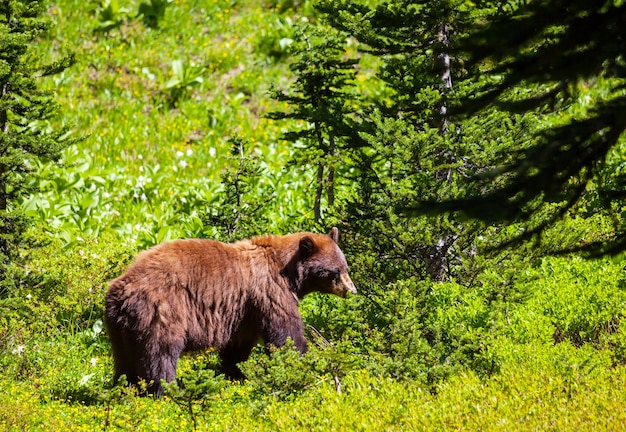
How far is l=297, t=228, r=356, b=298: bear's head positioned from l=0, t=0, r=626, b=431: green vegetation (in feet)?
0.96

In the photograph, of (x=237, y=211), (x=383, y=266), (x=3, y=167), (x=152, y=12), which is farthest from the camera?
(x=152, y=12)

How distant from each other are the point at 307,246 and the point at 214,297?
39.7 inches

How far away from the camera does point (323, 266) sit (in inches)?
307

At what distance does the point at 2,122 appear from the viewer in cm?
848

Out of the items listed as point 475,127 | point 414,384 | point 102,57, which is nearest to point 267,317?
point 414,384

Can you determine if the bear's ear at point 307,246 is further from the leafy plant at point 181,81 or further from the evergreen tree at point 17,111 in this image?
the leafy plant at point 181,81

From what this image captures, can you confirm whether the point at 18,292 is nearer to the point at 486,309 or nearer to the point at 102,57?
the point at 486,309

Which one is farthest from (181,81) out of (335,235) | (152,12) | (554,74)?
(554,74)

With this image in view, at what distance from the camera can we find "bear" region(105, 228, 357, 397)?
6.88 m

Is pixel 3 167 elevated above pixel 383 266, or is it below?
above

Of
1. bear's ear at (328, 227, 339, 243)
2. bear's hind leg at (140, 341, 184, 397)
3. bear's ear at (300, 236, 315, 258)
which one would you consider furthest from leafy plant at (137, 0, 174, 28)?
bear's hind leg at (140, 341, 184, 397)

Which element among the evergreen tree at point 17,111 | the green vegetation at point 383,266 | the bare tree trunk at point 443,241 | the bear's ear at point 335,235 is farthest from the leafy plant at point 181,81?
the bear's ear at point 335,235

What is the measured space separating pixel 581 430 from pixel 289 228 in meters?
5.24

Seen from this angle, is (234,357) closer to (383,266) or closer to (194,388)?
(383,266)
